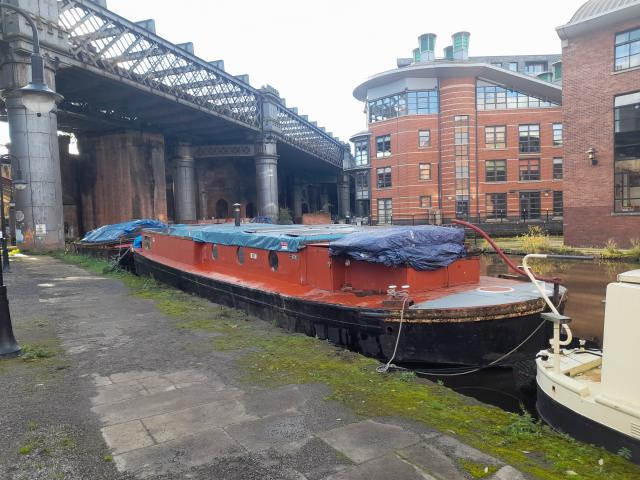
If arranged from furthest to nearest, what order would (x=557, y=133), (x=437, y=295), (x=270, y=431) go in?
(x=557, y=133), (x=437, y=295), (x=270, y=431)

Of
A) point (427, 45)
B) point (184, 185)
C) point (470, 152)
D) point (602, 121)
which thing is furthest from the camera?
point (184, 185)

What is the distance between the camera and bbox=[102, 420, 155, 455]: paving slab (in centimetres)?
393

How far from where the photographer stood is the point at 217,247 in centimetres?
1371

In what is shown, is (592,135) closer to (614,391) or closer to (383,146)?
(614,391)

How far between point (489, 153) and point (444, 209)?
246 inches

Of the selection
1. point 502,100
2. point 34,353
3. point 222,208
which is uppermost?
point 502,100

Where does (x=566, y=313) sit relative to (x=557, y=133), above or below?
below

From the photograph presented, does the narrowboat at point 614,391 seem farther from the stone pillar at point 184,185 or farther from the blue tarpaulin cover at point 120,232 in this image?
the stone pillar at point 184,185

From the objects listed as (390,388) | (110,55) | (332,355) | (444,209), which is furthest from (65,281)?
(444,209)

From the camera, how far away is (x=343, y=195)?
76.6 m

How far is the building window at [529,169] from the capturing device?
136ft

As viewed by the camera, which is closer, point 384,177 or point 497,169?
point 497,169

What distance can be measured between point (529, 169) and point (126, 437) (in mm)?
43173

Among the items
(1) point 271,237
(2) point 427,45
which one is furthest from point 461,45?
(1) point 271,237
